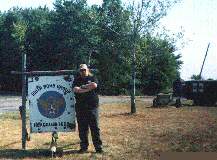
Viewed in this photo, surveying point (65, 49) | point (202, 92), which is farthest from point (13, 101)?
point (65, 49)

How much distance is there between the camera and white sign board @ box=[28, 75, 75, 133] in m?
9.79

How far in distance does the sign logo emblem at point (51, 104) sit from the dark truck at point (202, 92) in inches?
970

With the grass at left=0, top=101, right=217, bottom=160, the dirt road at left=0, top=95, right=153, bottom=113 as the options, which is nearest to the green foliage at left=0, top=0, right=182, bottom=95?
the dirt road at left=0, top=95, right=153, bottom=113

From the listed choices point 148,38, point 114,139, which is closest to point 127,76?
point 148,38

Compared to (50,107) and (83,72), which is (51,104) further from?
(83,72)

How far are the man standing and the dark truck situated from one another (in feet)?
80.8

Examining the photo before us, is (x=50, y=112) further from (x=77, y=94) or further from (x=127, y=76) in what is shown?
(x=127, y=76)

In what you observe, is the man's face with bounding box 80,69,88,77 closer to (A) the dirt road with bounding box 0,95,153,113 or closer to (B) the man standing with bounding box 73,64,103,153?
(B) the man standing with bounding box 73,64,103,153

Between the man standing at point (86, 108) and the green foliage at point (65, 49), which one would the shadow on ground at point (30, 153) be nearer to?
the man standing at point (86, 108)

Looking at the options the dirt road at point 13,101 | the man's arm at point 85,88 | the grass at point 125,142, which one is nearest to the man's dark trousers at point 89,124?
the grass at point 125,142

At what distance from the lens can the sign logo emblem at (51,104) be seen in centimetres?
979

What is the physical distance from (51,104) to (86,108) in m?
0.91

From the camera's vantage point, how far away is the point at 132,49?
2247 cm

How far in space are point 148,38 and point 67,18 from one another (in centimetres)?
3530
